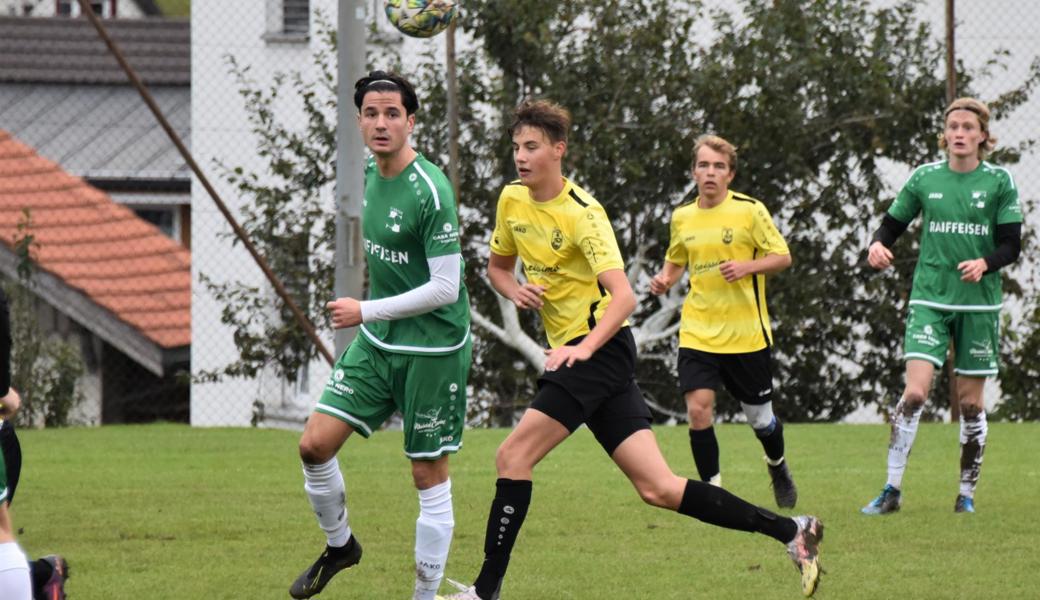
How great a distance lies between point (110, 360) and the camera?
834 inches

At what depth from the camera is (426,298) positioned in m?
6.21

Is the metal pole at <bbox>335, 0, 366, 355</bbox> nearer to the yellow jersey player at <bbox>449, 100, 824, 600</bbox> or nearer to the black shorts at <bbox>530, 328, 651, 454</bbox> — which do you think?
the yellow jersey player at <bbox>449, 100, 824, 600</bbox>

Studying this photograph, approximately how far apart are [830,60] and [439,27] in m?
5.59

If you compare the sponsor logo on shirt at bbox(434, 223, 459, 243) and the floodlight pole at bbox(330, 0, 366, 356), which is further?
the floodlight pole at bbox(330, 0, 366, 356)

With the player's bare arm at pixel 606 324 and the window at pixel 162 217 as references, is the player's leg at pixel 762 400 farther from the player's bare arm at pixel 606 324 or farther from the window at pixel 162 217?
the window at pixel 162 217

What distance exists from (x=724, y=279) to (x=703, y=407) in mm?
695

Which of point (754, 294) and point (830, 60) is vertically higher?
point (830, 60)

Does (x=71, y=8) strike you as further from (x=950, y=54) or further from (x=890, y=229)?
(x=890, y=229)

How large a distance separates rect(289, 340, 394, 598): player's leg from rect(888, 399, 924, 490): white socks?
3414mm

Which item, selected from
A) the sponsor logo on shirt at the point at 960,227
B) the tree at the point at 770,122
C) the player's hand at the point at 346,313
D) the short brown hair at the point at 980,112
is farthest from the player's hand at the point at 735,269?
the tree at the point at 770,122

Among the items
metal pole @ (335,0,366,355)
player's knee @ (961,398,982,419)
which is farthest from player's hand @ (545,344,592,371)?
metal pole @ (335,0,366,355)

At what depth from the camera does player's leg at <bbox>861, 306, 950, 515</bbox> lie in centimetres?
888

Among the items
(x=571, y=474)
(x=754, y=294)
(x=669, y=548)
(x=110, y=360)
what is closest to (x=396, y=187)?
(x=669, y=548)

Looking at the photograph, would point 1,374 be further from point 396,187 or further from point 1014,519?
point 1014,519
